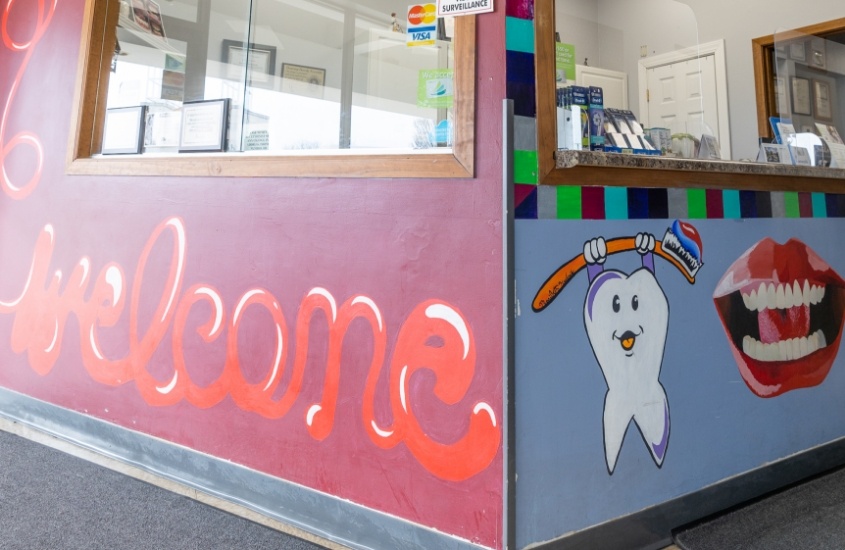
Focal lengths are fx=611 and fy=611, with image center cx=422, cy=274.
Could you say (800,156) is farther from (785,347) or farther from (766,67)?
(766,67)

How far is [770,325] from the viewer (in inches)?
82.7

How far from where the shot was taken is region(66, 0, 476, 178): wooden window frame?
63.9 inches

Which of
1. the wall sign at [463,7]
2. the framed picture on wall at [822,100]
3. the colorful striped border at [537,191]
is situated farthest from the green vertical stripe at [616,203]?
the framed picture on wall at [822,100]

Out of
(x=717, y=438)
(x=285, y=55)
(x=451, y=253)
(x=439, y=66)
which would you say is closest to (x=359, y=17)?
(x=285, y=55)

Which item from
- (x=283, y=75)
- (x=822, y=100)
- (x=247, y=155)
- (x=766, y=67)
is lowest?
(x=247, y=155)

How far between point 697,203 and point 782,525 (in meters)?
1.02

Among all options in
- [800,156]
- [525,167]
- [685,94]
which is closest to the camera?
[525,167]

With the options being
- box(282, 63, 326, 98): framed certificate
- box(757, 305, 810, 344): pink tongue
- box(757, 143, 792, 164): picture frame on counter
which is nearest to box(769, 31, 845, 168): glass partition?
box(757, 143, 792, 164): picture frame on counter

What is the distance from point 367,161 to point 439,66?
352 millimetres

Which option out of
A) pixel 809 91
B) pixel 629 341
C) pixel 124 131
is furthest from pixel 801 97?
pixel 124 131

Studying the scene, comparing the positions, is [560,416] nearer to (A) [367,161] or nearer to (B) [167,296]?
(A) [367,161]

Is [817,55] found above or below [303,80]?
above

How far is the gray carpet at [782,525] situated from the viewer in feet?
5.75

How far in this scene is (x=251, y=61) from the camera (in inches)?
105
